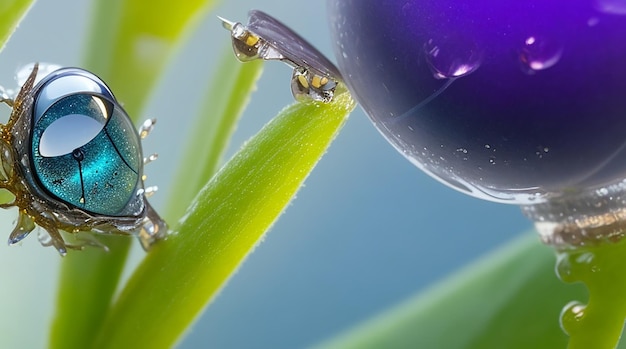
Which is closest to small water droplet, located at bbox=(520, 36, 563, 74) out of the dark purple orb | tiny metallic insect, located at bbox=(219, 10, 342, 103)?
the dark purple orb

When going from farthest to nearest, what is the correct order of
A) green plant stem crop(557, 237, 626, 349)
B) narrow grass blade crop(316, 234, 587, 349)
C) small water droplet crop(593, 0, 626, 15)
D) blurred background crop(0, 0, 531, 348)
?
blurred background crop(0, 0, 531, 348)
narrow grass blade crop(316, 234, 587, 349)
green plant stem crop(557, 237, 626, 349)
small water droplet crop(593, 0, 626, 15)

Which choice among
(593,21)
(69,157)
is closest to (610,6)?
(593,21)

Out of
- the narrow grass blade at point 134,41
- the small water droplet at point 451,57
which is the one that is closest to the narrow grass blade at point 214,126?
the narrow grass blade at point 134,41

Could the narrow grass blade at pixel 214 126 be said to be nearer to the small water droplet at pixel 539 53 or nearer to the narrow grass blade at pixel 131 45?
the narrow grass blade at pixel 131 45

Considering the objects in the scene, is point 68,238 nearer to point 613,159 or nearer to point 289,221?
point 613,159

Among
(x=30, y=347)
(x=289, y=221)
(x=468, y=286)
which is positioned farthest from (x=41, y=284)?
(x=468, y=286)

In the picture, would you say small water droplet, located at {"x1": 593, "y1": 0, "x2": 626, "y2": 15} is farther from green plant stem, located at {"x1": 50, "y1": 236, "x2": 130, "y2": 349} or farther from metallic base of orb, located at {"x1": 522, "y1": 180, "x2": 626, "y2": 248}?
green plant stem, located at {"x1": 50, "y1": 236, "x2": 130, "y2": 349}
